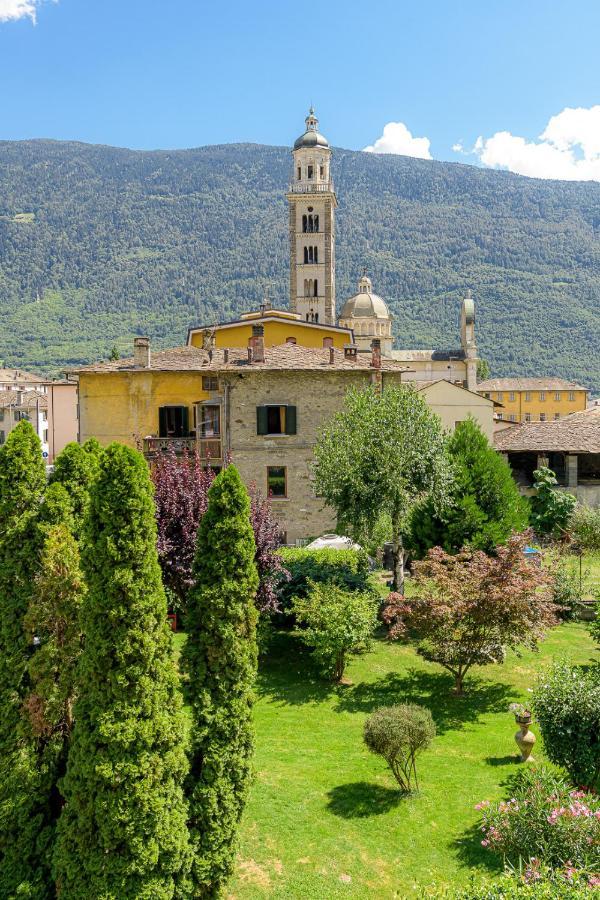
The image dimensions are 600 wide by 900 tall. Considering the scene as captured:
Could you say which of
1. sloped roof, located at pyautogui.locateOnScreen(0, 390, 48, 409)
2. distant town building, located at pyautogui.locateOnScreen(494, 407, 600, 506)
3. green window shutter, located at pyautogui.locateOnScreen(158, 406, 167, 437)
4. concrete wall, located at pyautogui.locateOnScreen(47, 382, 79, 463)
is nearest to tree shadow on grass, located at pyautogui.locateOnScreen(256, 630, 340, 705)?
green window shutter, located at pyautogui.locateOnScreen(158, 406, 167, 437)

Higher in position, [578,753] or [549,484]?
[549,484]

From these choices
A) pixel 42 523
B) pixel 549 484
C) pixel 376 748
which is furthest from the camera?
pixel 549 484

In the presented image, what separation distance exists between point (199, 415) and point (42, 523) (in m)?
21.9

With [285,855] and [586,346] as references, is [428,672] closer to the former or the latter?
[285,855]

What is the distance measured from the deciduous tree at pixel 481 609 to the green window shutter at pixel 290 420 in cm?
1411

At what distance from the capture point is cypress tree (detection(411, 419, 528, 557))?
77.8 ft

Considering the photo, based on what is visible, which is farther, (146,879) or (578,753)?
(578,753)

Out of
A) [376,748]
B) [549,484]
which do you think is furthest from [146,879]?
[549,484]

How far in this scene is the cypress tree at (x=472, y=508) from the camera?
23.7 meters

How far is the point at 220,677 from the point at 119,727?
5.95ft

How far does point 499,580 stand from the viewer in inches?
674

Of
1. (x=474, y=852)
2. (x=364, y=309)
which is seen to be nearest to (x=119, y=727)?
(x=474, y=852)

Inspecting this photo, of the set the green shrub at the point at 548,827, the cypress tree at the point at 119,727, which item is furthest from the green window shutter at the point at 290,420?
the cypress tree at the point at 119,727

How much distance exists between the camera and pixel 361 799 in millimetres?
12977
